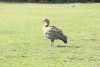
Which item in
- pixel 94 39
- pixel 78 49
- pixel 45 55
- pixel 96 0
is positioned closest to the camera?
pixel 45 55

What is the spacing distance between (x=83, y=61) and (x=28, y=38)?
4.61m

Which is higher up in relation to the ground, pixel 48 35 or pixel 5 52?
pixel 48 35

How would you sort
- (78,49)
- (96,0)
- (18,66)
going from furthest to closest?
(96,0)
(78,49)
(18,66)

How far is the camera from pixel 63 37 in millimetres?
8727

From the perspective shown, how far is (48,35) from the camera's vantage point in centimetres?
875

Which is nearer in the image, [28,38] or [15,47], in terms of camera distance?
[15,47]

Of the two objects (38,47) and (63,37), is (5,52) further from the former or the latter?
(63,37)

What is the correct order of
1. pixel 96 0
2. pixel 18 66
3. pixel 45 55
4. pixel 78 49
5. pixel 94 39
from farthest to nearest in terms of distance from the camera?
1. pixel 96 0
2. pixel 94 39
3. pixel 78 49
4. pixel 45 55
5. pixel 18 66

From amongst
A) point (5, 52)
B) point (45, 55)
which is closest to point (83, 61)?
point (45, 55)

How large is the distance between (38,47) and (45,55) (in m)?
1.29

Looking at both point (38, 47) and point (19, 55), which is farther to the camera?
point (38, 47)

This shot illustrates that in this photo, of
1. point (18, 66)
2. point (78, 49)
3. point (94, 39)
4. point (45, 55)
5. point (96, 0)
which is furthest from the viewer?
point (96, 0)

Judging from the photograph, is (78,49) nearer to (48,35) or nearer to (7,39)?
(48,35)

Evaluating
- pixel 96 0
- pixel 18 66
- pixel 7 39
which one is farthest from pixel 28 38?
pixel 96 0
